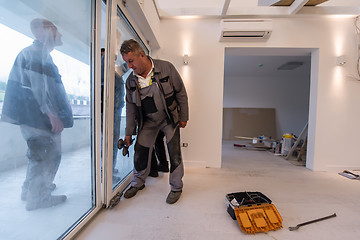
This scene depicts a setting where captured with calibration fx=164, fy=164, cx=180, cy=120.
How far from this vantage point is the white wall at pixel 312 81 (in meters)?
2.50

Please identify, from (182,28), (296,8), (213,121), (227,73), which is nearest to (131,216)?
(213,121)

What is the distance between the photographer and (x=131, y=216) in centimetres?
134

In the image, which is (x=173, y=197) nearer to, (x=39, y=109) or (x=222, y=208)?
(x=222, y=208)

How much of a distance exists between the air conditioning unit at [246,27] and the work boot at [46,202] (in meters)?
2.63

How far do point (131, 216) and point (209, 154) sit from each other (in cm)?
159

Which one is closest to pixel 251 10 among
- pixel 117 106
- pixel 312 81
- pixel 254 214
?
pixel 312 81

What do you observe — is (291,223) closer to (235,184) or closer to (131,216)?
(235,184)

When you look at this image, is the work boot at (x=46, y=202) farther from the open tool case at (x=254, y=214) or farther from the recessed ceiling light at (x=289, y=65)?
the recessed ceiling light at (x=289, y=65)

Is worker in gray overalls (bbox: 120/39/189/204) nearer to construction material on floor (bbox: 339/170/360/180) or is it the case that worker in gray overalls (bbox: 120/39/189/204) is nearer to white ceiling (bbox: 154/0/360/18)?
white ceiling (bbox: 154/0/360/18)

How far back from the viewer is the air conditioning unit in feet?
7.54

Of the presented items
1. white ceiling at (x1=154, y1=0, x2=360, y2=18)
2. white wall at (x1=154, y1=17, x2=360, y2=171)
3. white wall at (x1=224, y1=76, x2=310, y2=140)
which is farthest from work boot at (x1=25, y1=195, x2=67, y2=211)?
white wall at (x1=224, y1=76, x2=310, y2=140)

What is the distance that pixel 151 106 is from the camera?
5.03 feet

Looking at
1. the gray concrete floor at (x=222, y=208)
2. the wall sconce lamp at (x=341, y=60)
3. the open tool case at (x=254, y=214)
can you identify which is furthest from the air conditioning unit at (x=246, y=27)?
the open tool case at (x=254, y=214)

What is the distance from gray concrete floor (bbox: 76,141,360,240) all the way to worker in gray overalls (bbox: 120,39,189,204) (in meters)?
0.19
